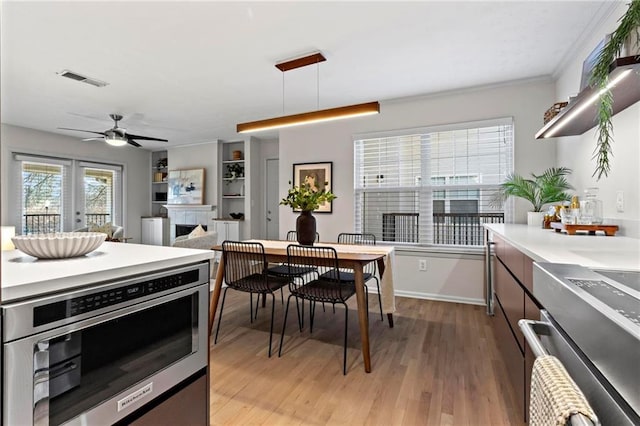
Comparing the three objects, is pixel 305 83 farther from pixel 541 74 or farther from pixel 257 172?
pixel 257 172

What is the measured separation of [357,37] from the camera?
2592 mm

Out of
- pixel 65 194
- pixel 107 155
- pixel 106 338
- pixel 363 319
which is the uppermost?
pixel 107 155

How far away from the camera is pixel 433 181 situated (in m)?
4.00

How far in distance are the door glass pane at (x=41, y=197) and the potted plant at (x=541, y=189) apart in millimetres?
7412

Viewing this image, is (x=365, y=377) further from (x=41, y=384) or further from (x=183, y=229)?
(x=183, y=229)

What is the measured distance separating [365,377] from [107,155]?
23.3 ft

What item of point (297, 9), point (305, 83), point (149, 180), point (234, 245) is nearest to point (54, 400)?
point (234, 245)

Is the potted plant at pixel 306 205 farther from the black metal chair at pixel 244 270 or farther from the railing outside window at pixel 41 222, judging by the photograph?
the railing outside window at pixel 41 222

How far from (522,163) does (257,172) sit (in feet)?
15.2

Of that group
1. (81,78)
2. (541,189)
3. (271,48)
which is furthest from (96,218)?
(541,189)

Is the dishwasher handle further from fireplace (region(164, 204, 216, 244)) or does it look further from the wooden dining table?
fireplace (region(164, 204, 216, 244))

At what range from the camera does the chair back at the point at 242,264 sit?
2.72 metres

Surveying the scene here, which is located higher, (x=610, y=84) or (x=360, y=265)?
(x=610, y=84)

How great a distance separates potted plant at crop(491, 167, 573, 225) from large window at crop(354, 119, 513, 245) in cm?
Result: 43
